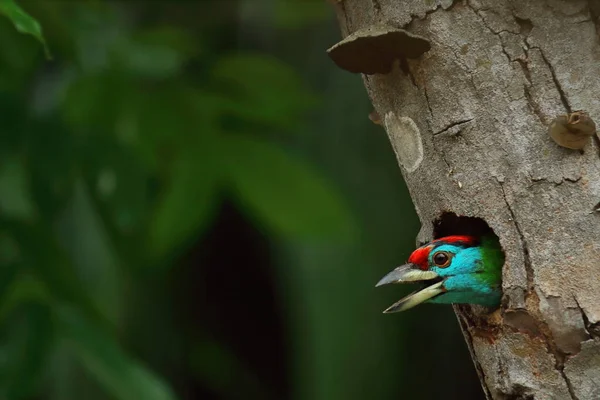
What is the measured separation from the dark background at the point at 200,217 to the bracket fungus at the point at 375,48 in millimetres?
1570

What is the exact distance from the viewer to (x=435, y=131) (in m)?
2.47

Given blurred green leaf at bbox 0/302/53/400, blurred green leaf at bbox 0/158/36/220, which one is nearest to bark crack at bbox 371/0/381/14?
blurred green leaf at bbox 0/302/53/400

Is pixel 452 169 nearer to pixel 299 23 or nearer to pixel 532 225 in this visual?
pixel 532 225

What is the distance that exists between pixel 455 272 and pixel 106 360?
1.54m

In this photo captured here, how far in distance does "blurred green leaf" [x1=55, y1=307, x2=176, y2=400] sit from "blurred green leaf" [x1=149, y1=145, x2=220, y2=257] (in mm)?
637

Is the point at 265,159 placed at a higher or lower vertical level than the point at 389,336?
higher

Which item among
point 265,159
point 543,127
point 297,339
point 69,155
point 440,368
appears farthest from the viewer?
point 440,368

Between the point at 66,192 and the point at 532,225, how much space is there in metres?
2.18

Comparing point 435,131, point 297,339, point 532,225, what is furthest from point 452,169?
point 297,339

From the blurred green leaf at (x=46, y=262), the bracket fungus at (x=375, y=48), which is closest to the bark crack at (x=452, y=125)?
the bracket fungus at (x=375, y=48)

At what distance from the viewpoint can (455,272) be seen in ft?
8.43

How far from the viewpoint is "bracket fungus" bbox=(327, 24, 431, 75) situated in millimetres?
2338

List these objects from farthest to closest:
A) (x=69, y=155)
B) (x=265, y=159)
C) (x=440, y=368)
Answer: (x=440, y=368), (x=265, y=159), (x=69, y=155)

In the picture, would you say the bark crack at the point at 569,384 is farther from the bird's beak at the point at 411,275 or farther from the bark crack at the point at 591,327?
the bird's beak at the point at 411,275
